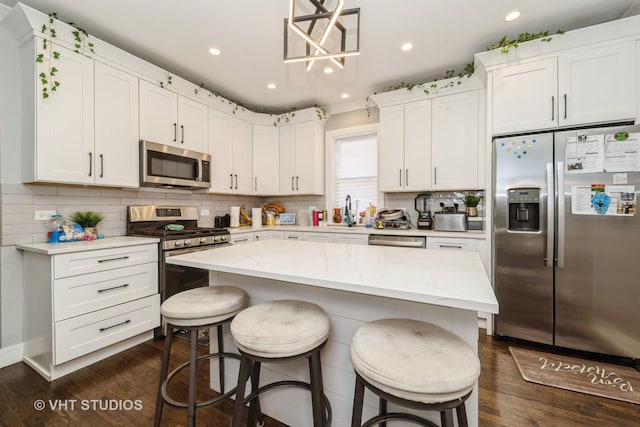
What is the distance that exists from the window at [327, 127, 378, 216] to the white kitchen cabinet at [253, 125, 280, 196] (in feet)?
2.69

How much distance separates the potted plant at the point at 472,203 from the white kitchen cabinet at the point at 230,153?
2.88 metres

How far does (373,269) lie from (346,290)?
0.23 metres

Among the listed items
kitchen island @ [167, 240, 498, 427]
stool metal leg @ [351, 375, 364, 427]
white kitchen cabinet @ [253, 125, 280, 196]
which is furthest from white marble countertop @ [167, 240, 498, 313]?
white kitchen cabinet @ [253, 125, 280, 196]

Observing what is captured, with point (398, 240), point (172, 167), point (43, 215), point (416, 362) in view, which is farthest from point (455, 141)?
point (43, 215)

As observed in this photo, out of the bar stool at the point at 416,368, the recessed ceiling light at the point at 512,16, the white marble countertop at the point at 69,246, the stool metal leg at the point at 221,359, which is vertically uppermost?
the recessed ceiling light at the point at 512,16

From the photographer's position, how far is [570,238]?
2.15 m

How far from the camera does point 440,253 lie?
1613 mm

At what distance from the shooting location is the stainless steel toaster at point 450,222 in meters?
2.88

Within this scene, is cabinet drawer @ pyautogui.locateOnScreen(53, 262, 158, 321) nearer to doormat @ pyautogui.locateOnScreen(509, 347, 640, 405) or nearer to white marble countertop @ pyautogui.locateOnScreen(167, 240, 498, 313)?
white marble countertop @ pyautogui.locateOnScreen(167, 240, 498, 313)

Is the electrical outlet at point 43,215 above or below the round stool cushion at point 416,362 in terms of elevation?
above

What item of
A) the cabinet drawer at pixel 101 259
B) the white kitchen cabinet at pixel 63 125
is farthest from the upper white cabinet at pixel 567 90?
the white kitchen cabinet at pixel 63 125

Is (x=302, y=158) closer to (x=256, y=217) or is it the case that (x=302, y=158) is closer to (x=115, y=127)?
(x=256, y=217)

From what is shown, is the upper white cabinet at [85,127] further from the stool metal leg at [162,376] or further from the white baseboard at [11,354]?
the stool metal leg at [162,376]

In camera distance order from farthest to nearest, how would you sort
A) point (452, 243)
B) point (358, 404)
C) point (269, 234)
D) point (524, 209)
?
point (269, 234) < point (452, 243) < point (524, 209) < point (358, 404)
